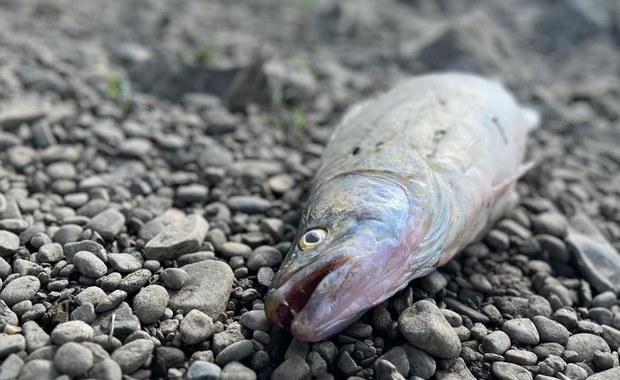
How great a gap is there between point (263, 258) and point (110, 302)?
0.95 m

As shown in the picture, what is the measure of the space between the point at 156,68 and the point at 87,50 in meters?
1.07

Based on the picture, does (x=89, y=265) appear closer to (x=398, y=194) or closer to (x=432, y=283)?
(x=398, y=194)

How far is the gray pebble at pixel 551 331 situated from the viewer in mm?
3393

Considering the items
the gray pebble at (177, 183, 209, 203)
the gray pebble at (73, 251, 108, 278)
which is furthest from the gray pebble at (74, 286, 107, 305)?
the gray pebble at (177, 183, 209, 203)

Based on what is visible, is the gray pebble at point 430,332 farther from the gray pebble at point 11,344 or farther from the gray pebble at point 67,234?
the gray pebble at point 67,234

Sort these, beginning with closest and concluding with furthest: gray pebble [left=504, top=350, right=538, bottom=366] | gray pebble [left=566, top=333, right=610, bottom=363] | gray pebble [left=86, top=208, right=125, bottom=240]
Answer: gray pebble [left=504, top=350, right=538, bottom=366]
gray pebble [left=566, top=333, right=610, bottom=363]
gray pebble [left=86, top=208, right=125, bottom=240]

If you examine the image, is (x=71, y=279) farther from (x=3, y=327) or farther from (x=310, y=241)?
(x=310, y=241)

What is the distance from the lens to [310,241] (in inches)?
125

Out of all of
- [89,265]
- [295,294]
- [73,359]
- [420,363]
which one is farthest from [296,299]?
[89,265]

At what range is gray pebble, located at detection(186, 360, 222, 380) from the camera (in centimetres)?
282

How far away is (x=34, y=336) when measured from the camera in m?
2.93

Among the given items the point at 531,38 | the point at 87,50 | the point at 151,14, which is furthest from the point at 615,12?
the point at 87,50

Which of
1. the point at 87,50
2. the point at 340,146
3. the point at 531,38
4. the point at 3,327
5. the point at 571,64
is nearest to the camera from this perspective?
the point at 3,327

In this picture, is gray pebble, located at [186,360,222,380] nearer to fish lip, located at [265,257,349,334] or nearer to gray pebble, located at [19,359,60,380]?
fish lip, located at [265,257,349,334]
